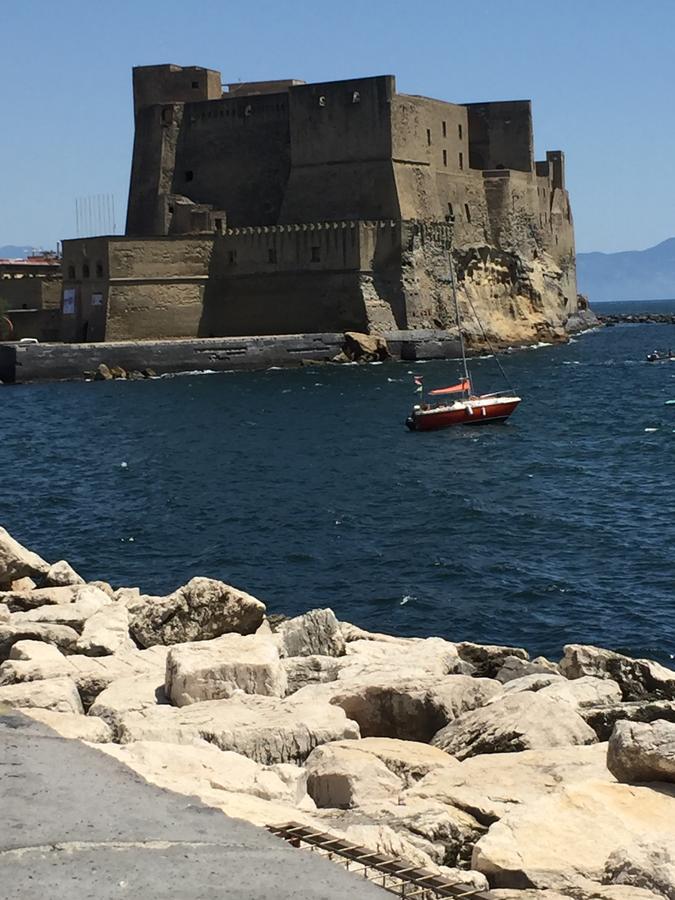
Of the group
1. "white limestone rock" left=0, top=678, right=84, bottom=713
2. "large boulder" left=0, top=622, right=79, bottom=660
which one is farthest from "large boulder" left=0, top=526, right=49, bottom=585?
"white limestone rock" left=0, top=678, right=84, bottom=713

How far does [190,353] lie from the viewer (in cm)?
4594

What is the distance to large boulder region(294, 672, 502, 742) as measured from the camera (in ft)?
26.2

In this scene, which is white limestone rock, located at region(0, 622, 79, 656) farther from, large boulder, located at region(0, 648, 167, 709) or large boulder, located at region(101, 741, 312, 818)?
large boulder, located at region(101, 741, 312, 818)

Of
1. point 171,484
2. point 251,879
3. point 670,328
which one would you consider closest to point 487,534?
point 171,484

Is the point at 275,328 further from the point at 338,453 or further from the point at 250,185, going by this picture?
the point at 338,453

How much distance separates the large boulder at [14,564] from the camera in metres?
12.1

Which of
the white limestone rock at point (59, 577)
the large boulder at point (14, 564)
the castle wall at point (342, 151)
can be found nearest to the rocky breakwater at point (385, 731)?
the large boulder at point (14, 564)

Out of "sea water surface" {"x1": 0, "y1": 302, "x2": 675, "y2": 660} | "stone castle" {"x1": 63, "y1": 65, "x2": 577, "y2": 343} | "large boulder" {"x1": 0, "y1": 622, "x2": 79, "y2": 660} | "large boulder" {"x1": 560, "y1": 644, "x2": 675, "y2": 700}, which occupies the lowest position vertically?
"sea water surface" {"x1": 0, "y1": 302, "x2": 675, "y2": 660}

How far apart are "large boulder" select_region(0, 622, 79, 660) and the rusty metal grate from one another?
3735 mm

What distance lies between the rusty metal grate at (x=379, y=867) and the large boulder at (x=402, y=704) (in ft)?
6.87

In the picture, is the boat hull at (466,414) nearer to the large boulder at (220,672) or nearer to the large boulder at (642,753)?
the large boulder at (220,672)

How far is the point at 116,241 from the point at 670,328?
158 feet

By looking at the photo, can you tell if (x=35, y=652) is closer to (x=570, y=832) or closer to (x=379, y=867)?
(x=379, y=867)

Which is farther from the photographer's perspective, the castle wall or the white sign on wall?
the castle wall
